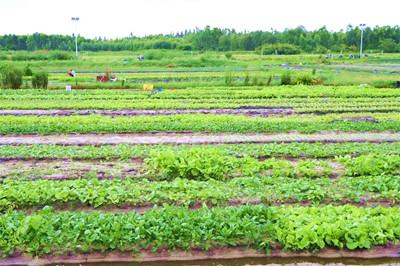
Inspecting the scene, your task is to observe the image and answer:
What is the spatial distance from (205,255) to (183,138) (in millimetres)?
6614

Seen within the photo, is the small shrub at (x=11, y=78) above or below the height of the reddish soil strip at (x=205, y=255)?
above

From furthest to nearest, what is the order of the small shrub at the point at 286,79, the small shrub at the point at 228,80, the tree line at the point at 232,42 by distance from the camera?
the tree line at the point at 232,42
the small shrub at the point at 286,79
the small shrub at the point at 228,80

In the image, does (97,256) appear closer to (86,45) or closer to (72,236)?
(72,236)

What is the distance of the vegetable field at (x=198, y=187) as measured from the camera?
5199 millimetres

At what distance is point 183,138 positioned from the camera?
1155cm

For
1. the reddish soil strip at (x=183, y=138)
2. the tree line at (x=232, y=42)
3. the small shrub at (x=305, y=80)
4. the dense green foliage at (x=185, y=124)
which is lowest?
the reddish soil strip at (x=183, y=138)

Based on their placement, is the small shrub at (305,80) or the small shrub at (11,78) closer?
the small shrub at (11,78)

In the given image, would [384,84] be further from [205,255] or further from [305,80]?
[205,255]

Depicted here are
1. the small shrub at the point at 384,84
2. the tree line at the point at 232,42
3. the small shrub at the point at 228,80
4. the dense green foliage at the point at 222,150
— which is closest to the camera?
the dense green foliage at the point at 222,150

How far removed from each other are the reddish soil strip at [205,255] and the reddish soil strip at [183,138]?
589 cm

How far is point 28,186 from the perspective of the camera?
6.79m

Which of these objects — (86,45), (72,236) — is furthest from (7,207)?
(86,45)

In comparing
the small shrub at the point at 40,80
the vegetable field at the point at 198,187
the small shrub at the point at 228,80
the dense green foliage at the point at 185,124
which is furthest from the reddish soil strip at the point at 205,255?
the small shrub at the point at 40,80

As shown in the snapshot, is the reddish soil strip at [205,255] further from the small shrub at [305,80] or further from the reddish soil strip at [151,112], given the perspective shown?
the small shrub at [305,80]
